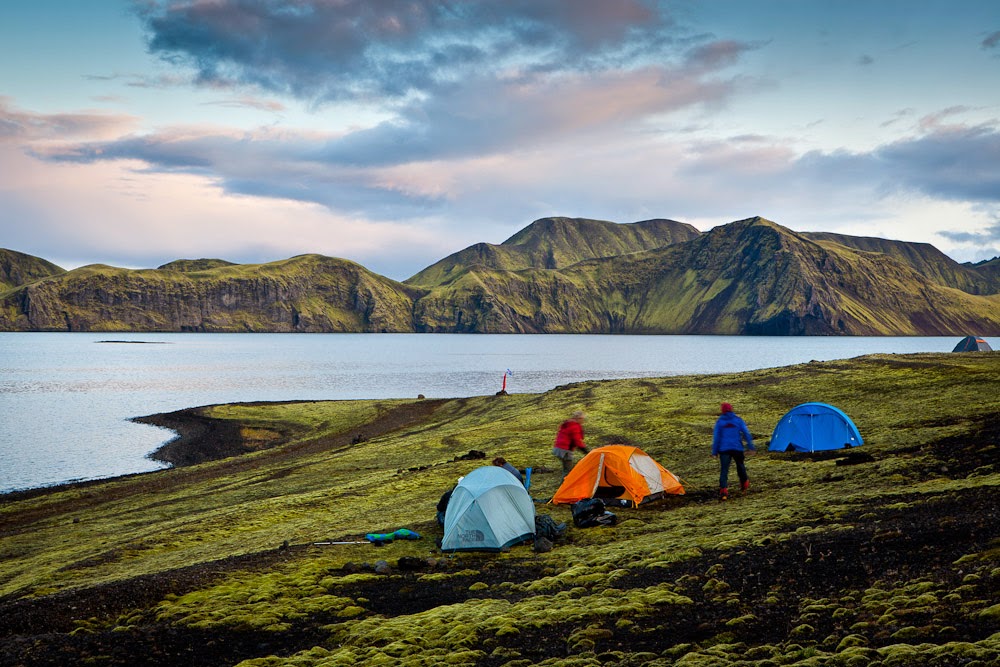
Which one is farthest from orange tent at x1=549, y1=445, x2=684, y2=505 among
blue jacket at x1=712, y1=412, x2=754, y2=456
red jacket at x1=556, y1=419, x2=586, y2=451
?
blue jacket at x1=712, y1=412, x2=754, y2=456

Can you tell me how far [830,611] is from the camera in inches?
516

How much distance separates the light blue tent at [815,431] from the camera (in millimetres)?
33719

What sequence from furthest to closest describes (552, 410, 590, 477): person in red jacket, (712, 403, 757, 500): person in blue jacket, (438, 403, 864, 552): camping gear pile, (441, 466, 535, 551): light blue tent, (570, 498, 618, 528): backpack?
(552, 410, 590, 477): person in red jacket, (712, 403, 757, 500): person in blue jacket, (570, 498, 618, 528): backpack, (438, 403, 864, 552): camping gear pile, (441, 466, 535, 551): light blue tent

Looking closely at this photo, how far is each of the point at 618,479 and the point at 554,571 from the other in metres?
7.92

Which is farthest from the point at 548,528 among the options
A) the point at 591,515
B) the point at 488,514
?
the point at 488,514

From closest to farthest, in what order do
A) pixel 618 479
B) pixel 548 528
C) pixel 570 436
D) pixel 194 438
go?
1. pixel 548 528
2. pixel 618 479
3. pixel 570 436
4. pixel 194 438

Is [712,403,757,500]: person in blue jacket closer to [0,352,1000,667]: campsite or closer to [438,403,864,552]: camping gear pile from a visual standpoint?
[0,352,1000,667]: campsite

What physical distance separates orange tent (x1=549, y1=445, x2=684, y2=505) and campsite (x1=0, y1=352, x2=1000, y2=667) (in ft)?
1.89

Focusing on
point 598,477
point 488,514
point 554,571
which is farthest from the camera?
point 598,477

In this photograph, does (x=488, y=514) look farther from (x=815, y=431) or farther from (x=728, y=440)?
(x=815, y=431)

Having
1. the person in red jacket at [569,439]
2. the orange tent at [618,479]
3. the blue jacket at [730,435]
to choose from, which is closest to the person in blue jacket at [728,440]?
the blue jacket at [730,435]

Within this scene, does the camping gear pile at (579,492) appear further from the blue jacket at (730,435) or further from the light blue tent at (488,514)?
the blue jacket at (730,435)

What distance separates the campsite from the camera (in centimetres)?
1288

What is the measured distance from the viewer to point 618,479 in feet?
87.1
